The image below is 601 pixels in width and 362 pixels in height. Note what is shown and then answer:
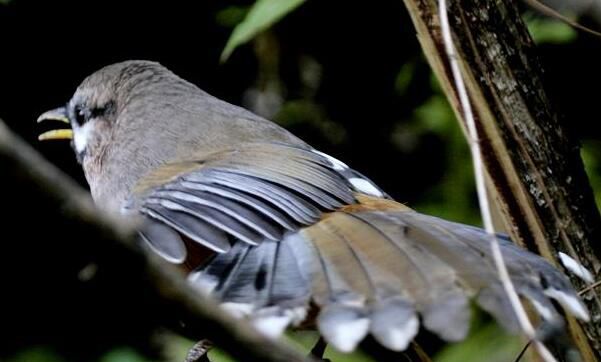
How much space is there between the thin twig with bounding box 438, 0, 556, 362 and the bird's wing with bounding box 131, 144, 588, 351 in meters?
0.04

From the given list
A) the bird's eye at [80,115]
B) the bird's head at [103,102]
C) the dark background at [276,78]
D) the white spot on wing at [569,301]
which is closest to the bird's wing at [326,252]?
the white spot on wing at [569,301]

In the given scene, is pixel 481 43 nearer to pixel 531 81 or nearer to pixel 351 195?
pixel 531 81

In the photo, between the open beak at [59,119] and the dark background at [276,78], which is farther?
the dark background at [276,78]

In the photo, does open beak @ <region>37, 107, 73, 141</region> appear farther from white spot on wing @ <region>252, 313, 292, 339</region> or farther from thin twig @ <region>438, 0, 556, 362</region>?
white spot on wing @ <region>252, 313, 292, 339</region>

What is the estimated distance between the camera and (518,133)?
2.19 metres

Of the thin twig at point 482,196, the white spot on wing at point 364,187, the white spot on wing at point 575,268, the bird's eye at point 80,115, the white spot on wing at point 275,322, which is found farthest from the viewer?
the bird's eye at point 80,115

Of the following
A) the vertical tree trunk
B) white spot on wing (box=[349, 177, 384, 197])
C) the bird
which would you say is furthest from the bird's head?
the vertical tree trunk

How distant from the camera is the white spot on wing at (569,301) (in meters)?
1.82

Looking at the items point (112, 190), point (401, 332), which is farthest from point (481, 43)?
point (112, 190)

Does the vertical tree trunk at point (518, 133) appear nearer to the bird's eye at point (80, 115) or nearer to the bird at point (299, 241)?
the bird at point (299, 241)

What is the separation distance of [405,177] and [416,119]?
0.77 feet

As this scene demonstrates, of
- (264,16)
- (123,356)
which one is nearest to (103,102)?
(264,16)

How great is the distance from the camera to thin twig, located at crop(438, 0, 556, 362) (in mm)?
1582

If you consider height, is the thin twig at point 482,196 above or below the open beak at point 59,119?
above
